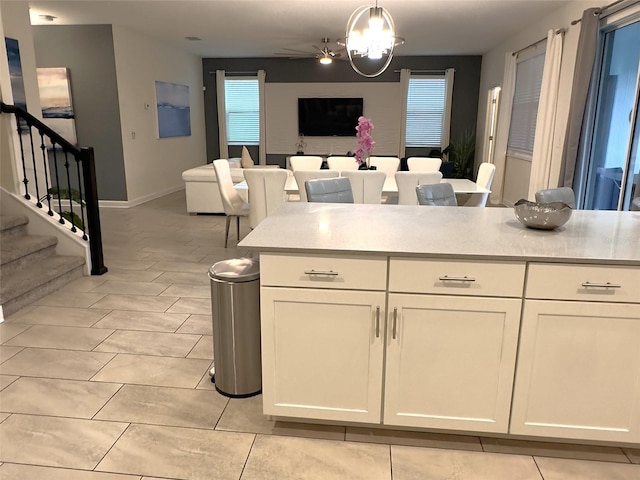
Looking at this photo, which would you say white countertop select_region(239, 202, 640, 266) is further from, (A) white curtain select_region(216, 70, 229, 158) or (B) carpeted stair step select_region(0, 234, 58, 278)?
(A) white curtain select_region(216, 70, 229, 158)

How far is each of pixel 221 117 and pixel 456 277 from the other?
9.43 m

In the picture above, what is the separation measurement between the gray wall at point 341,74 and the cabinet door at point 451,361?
28.8 feet

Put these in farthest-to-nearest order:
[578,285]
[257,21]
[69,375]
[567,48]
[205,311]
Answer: [257,21], [567,48], [205,311], [69,375], [578,285]

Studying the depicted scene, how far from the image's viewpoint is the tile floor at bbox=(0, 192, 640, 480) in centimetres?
187

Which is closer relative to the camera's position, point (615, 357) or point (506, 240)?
point (615, 357)

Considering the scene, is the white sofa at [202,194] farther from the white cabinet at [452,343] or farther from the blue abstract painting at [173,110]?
the white cabinet at [452,343]

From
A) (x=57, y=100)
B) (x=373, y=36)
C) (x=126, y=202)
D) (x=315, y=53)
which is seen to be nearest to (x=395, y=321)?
(x=373, y=36)

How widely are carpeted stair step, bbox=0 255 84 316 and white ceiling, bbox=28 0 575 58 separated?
11.3 feet

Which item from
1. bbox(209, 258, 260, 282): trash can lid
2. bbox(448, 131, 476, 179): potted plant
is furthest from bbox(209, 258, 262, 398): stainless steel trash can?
bbox(448, 131, 476, 179): potted plant

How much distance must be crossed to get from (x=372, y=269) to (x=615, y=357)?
99cm

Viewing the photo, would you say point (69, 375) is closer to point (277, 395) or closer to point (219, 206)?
point (277, 395)

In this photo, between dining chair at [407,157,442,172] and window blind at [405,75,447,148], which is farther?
window blind at [405,75,447,148]

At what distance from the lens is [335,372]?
197 centimetres

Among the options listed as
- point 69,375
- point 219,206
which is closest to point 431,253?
point 69,375
